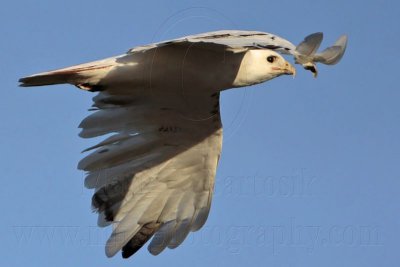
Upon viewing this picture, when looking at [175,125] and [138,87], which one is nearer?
[138,87]

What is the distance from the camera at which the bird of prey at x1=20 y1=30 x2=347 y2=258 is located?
512 inches

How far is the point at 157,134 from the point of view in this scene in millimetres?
14906

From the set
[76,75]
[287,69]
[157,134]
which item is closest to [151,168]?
[157,134]

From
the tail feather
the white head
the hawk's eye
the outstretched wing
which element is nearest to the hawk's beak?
the white head

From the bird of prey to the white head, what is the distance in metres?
0.01

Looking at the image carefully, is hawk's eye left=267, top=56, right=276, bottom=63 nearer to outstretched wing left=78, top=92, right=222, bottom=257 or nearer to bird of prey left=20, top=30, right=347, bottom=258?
bird of prey left=20, top=30, right=347, bottom=258

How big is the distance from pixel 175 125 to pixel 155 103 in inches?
22.7

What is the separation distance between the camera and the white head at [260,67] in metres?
12.9

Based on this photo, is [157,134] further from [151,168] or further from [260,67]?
[260,67]

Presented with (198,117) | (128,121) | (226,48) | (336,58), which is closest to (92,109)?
(128,121)

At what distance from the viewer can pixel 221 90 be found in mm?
13320

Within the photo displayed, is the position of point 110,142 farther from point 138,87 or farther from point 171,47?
point 171,47

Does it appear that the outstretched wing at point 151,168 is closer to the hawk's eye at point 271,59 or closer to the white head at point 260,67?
the white head at point 260,67

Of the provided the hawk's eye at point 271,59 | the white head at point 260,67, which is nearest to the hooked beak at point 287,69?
the white head at point 260,67
